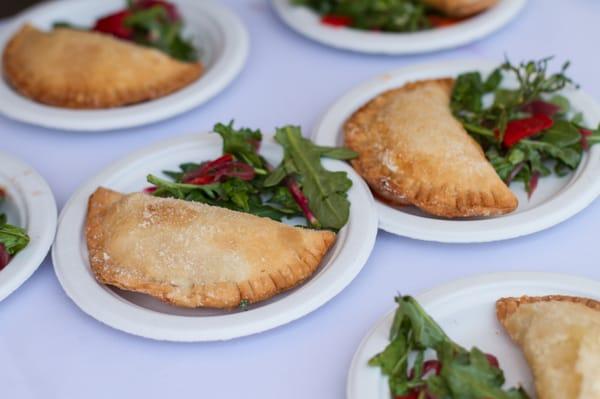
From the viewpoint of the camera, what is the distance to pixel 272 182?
161 cm

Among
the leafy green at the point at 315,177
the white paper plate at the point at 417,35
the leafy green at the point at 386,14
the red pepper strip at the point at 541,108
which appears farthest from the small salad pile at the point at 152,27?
the red pepper strip at the point at 541,108

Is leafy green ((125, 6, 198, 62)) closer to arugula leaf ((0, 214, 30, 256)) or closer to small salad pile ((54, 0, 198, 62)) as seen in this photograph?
small salad pile ((54, 0, 198, 62))

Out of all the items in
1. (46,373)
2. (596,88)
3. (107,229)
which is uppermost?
(596,88)

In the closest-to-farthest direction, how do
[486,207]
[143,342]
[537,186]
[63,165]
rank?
[143,342] → [486,207] → [537,186] → [63,165]

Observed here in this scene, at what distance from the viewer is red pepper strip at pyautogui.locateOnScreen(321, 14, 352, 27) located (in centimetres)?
229

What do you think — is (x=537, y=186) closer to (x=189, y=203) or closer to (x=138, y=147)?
(x=189, y=203)

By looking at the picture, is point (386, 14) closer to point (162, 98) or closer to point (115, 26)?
point (162, 98)

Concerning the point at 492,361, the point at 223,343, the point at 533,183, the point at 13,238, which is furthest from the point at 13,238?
the point at 533,183

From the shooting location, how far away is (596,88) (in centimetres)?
195

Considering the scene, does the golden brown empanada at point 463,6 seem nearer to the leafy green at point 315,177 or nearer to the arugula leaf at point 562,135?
the arugula leaf at point 562,135

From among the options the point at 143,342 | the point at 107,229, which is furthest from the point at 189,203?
the point at 143,342

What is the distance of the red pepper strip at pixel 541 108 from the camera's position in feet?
5.85

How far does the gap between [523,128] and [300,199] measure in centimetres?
52

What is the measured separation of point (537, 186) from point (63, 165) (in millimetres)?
1158
